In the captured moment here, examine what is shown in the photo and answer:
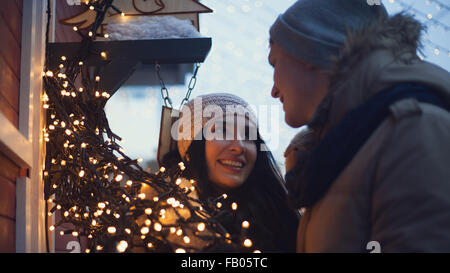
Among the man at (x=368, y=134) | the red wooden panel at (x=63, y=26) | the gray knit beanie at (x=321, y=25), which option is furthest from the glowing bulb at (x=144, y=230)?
the red wooden panel at (x=63, y=26)

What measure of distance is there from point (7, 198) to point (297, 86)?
912mm

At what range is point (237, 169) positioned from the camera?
6.24 feet

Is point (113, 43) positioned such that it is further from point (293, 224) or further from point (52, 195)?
point (293, 224)

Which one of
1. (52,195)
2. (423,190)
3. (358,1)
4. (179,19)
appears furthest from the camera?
(179,19)

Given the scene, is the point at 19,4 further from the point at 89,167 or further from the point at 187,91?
the point at 187,91

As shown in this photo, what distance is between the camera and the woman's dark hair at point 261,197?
172cm

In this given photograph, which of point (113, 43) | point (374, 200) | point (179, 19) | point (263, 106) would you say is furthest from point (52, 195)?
point (374, 200)

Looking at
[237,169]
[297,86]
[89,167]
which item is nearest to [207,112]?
[237,169]

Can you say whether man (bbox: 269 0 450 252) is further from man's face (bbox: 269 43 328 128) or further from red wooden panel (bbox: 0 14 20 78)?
red wooden panel (bbox: 0 14 20 78)

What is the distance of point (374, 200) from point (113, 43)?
123 centimetres

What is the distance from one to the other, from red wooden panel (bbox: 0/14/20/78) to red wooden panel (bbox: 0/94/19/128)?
0.13 meters

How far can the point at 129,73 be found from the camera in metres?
1.81

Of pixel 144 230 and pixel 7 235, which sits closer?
pixel 144 230

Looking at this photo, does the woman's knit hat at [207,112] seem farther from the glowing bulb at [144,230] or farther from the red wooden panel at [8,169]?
the glowing bulb at [144,230]
